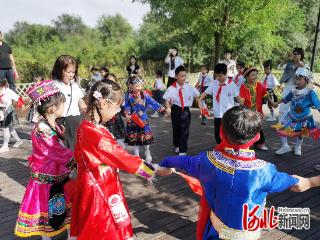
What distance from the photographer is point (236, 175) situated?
2.10m

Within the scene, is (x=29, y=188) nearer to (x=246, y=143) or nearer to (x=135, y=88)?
(x=246, y=143)

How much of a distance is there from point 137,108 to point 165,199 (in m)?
1.79

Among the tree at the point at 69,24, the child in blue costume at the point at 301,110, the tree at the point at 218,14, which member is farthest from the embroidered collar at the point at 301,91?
the tree at the point at 69,24

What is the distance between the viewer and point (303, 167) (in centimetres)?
553

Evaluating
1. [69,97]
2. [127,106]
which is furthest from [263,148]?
[69,97]

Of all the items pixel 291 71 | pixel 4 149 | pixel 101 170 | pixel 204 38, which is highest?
pixel 204 38

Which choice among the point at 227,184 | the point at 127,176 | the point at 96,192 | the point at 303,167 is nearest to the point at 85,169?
the point at 96,192

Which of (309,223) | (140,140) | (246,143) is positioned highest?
(246,143)


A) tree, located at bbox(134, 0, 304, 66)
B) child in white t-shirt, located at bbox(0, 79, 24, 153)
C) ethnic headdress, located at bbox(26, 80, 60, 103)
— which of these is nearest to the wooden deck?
child in white t-shirt, located at bbox(0, 79, 24, 153)

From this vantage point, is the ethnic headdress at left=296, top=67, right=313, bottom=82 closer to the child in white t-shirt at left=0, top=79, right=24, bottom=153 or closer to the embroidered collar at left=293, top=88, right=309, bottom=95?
the embroidered collar at left=293, top=88, right=309, bottom=95

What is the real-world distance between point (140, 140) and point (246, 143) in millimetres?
3673

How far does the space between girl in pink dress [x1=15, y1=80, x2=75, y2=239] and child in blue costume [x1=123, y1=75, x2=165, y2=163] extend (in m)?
2.37

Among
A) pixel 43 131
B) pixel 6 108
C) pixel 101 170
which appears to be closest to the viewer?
pixel 101 170

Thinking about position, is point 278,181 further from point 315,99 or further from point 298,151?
point 298,151
